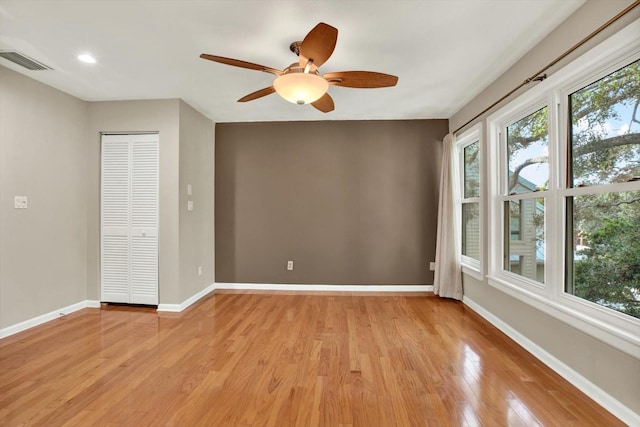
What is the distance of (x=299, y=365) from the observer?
2.29 metres

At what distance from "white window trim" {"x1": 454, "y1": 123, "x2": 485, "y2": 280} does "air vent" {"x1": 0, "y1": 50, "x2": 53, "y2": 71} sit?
439 centimetres

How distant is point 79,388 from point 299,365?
57.3 inches

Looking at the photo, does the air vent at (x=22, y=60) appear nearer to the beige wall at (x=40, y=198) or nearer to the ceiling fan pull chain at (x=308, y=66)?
the beige wall at (x=40, y=198)

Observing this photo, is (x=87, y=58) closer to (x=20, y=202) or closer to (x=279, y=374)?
(x=20, y=202)

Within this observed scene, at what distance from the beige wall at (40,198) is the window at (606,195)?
15.5ft

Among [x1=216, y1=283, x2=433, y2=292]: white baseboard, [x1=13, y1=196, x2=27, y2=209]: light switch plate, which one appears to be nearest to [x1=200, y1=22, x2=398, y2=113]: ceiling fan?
[x1=13, y1=196, x2=27, y2=209]: light switch plate

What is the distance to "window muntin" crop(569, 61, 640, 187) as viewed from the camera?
1757 millimetres

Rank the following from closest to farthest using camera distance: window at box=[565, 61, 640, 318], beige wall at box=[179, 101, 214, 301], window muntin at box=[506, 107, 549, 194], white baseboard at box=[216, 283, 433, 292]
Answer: window at box=[565, 61, 640, 318]
window muntin at box=[506, 107, 549, 194]
beige wall at box=[179, 101, 214, 301]
white baseboard at box=[216, 283, 433, 292]

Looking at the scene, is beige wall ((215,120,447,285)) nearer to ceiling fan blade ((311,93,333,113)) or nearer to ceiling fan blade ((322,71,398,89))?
ceiling fan blade ((311,93,333,113))

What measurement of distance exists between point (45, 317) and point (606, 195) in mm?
4976

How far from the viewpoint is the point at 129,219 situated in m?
3.65

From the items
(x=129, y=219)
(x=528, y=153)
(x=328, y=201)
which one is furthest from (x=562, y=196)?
(x=129, y=219)

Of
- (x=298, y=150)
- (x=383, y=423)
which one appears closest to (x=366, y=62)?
(x=298, y=150)

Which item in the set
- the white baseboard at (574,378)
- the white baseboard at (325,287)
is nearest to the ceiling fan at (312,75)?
the white baseboard at (574,378)
